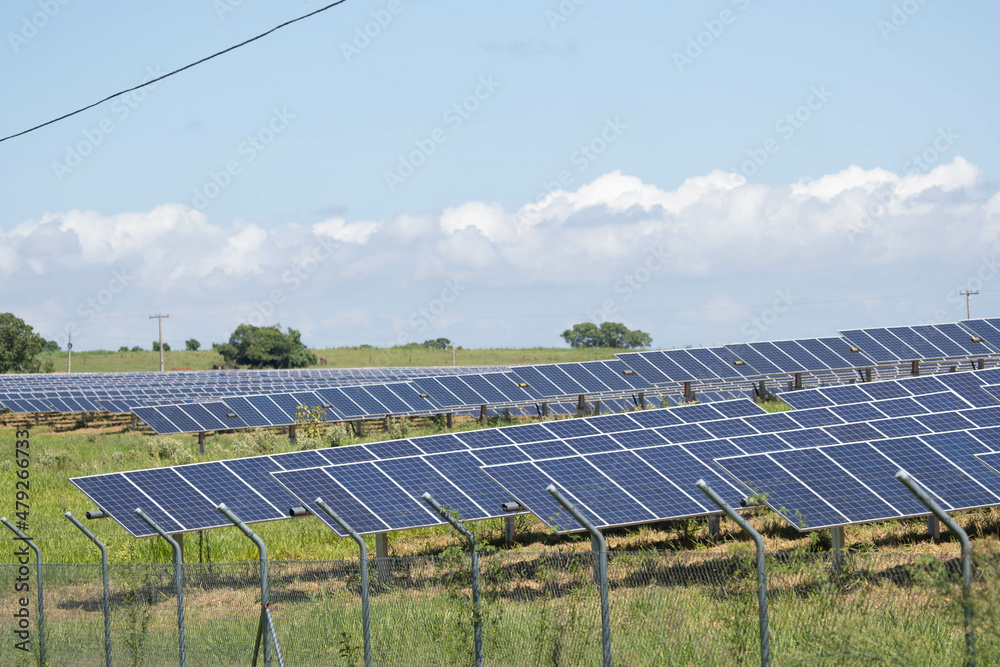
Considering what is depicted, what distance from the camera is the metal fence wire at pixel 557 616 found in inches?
329

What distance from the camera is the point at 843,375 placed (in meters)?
43.7

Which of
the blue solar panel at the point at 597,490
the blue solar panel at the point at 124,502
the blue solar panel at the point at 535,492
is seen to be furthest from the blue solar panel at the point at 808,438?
the blue solar panel at the point at 124,502

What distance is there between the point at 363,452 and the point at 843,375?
1125 inches

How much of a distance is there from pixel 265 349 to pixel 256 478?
105602 millimetres

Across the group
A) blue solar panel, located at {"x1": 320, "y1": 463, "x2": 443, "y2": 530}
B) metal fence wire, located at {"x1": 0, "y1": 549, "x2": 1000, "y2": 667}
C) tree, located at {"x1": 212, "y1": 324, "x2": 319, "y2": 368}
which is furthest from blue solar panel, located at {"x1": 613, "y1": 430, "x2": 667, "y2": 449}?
tree, located at {"x1": 212, "y1": 324, "x2": 319, "y2": 368}

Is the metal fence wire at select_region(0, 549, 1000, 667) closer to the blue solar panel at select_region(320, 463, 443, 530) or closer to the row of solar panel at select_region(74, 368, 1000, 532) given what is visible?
the blue solar panel at select_region(320, 463, 443, 530)

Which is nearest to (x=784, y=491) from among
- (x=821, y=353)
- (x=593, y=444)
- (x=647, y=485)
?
(x=647, y=485)

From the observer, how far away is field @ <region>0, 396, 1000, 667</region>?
867cm

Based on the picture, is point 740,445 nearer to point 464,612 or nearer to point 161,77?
point 464,612

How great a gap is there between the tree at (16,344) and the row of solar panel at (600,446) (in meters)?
109

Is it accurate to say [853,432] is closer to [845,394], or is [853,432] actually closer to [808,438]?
[808,438]

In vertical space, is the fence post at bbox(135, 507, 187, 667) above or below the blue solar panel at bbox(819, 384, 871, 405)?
below

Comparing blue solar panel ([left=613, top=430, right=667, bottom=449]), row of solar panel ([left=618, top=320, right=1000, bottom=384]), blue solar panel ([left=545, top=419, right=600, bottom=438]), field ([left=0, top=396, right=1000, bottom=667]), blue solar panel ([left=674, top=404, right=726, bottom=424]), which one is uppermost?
row of solar panel ([left=618, top=320, right=1000, bottom=384])

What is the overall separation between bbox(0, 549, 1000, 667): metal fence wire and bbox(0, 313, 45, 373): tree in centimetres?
11097
